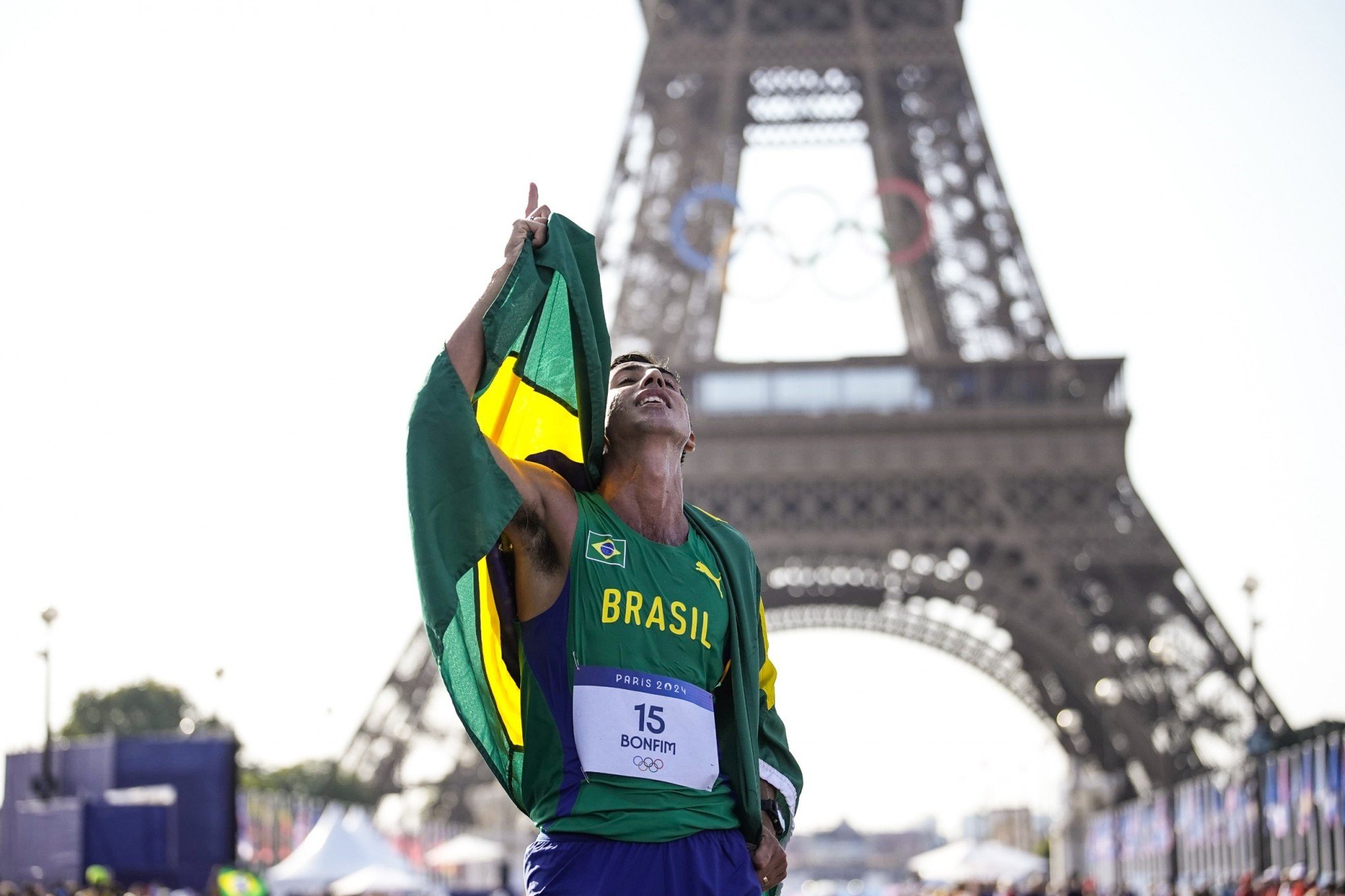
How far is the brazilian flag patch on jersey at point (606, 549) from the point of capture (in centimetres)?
404

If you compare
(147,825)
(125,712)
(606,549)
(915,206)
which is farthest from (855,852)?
(606,549)

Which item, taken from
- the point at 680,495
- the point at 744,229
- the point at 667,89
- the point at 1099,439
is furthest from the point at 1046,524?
the point at 680,495

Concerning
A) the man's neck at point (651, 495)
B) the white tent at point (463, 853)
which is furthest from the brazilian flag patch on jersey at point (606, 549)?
the white tent at point (463, 853)

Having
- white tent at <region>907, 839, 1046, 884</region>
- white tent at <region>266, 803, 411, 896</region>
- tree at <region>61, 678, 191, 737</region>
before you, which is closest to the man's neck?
white tent at <region>266, 803, 411, 896</region>

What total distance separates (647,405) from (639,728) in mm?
798

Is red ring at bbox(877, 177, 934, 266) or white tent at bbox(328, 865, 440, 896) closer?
white tent at bbox(328, 865, 440, 896)

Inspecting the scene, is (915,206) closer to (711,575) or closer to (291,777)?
(711,575)

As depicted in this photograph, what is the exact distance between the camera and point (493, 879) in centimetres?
3850

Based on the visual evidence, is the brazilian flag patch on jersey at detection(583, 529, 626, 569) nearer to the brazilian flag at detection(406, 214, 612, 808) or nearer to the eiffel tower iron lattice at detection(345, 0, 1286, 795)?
the brazilian flag at detection(406, 214, 612, 808)

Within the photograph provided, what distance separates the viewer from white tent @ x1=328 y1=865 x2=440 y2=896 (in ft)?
75.0

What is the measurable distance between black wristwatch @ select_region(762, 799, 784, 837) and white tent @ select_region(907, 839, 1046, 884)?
2546 cm

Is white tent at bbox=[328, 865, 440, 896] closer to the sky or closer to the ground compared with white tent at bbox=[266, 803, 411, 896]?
closer to the ground

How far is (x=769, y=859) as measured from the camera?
4.06m

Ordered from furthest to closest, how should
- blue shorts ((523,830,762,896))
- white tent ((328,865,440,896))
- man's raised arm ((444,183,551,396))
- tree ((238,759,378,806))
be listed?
tree ((238,759,378,806))
white tent ((328,865,440,896))
man's raised arm ((444,183,551,396))
blue shorts ((523,830,762,896))
